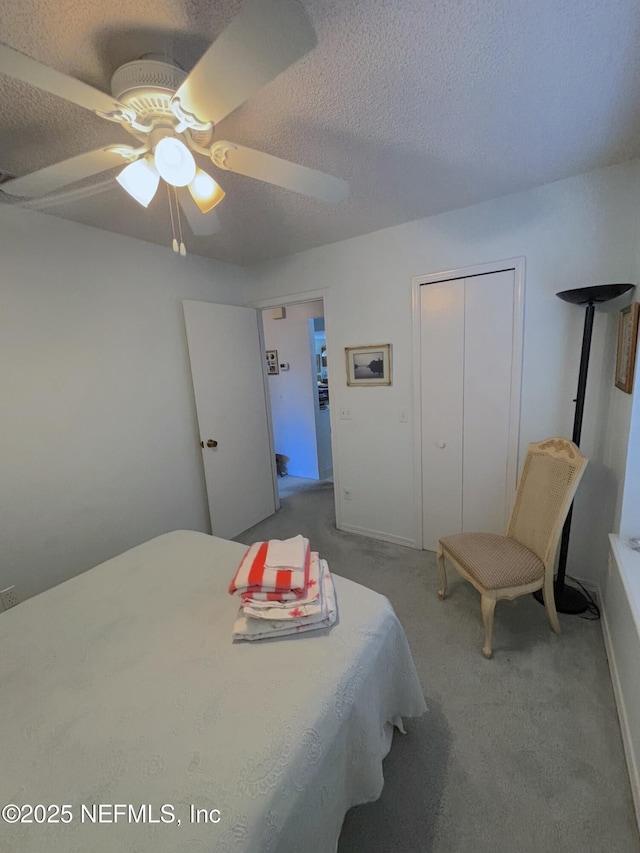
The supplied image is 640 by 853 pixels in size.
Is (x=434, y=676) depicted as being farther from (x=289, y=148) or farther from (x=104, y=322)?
(x=104, y=322)

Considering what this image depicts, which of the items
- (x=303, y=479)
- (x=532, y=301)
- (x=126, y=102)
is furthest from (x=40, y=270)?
(x=303, y=479)

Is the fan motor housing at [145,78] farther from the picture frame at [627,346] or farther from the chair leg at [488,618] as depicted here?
the chair leg at [488,618]

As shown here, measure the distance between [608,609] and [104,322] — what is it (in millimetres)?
3326

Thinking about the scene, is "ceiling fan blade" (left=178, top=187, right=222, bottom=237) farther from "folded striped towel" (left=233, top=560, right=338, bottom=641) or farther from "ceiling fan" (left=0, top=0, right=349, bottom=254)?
"folded striped towel" (left=233, top=560, right=338, bottom=641)

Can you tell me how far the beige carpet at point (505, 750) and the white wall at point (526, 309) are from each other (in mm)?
727

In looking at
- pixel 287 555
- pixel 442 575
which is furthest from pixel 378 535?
pixel 287 555

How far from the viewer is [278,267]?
3.03 metres

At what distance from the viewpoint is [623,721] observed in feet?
4.45

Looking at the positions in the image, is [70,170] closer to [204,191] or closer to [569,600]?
[204,191]

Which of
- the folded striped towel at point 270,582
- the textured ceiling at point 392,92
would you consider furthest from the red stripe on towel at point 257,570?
the textured ceiling at point 392,92

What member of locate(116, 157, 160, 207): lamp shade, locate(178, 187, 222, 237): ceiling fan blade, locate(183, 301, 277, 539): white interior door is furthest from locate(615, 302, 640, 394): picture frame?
locate(183, 301, 277, 539): white interior door

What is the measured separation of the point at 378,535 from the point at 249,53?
2.88 meters

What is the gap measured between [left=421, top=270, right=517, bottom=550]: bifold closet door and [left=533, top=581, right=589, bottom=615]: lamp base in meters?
0.46

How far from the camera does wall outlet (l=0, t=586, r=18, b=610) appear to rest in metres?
1.85
